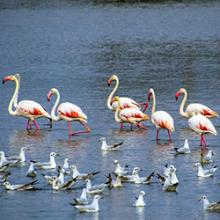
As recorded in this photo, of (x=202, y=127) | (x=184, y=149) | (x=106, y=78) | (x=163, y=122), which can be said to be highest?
(x=106, y=78)

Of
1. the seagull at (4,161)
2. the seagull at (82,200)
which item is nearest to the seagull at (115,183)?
the seagull at (82,200)

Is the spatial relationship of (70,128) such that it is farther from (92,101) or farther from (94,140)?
(92,101)

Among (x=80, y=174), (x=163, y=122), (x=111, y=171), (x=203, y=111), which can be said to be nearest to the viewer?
(x=80, y=174)

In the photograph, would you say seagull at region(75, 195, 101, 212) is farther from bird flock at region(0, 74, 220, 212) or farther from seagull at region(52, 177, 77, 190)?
seagull at region(52, 177, 77, 190)

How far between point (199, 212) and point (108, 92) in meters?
12.1

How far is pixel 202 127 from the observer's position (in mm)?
21172

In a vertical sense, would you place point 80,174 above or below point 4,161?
below

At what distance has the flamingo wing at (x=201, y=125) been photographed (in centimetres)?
2111

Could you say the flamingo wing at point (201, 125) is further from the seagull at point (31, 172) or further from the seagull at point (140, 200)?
the seagull at point (140, 200)

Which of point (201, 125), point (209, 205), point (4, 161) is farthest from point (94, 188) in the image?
point (201, 125)

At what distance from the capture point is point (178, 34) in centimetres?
4694

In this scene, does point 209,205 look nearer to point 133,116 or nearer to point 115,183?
point 115,183

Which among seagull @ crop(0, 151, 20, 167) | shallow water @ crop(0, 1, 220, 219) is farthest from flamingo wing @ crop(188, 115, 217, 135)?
seagull @ crop(0, 151, 20, 167)

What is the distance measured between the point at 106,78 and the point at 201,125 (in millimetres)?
10523
